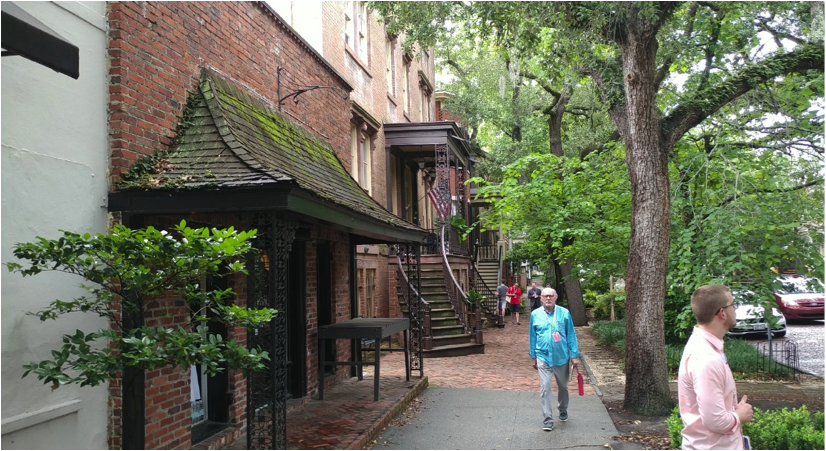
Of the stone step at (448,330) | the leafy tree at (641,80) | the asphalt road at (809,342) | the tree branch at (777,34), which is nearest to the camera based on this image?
the leafy tree at (641,80)

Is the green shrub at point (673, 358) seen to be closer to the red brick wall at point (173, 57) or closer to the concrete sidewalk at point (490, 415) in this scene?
the concrete sidewalk at point (490, 415)

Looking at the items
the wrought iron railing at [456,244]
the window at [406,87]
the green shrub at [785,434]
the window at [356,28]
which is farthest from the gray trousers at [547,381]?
the window at [406,87]

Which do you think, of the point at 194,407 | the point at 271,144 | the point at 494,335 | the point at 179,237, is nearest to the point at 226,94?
the point at 271,144

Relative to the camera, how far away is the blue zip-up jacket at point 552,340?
26.7ft

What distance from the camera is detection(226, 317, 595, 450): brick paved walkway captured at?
7.53 metres

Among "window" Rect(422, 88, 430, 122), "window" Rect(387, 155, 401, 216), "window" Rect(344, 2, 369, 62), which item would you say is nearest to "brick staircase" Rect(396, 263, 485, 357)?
"window" Rect(387, 155, 401, 216)

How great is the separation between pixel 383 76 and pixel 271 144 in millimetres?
11963

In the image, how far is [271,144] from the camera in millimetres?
7746

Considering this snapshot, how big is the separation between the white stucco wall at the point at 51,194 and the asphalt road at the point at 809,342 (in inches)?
524

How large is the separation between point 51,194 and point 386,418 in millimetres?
5159

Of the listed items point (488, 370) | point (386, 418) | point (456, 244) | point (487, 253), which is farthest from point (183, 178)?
point (487, 253)

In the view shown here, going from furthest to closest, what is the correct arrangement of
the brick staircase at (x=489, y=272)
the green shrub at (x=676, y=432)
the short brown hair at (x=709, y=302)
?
the brick staircase at (x=489, y=272)
the green shrub at (x=676, y=432)
the short brown hair at (x=709, y=302)

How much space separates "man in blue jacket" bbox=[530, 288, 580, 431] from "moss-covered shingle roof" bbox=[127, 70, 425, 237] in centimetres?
254

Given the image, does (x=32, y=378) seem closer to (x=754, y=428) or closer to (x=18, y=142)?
(x=18, y=142)
